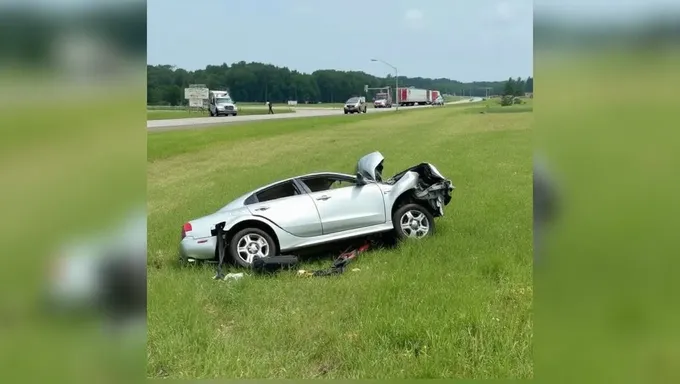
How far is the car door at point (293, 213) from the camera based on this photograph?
6.70 m

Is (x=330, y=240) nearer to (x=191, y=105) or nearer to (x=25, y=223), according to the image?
(x=191, y=105)

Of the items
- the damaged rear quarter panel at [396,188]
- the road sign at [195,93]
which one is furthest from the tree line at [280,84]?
the damaged rear quarter panel at [396,188]

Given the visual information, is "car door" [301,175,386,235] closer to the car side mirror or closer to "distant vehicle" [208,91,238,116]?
the car side mirror

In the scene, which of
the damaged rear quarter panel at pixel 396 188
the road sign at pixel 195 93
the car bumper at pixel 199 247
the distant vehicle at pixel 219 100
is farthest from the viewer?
the damaged rear quarter panel at pixel 396 188

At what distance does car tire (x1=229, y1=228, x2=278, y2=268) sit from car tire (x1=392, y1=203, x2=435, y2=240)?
4.74 feet

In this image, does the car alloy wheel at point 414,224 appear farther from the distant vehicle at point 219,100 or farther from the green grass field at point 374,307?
the distant vehicle at point 219,100

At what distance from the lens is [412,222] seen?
7.09 m

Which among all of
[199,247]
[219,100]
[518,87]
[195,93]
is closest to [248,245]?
[199,247]

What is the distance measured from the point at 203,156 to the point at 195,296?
34.9ft

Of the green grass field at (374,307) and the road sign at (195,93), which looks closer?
the green grass field at (374,307)

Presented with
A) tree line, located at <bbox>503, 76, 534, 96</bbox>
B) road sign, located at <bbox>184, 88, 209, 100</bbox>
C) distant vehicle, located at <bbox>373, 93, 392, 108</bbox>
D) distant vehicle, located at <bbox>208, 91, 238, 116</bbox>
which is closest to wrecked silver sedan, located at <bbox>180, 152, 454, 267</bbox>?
distant vehicle, located at <bbox>373, 93, 392, 108</bbox>

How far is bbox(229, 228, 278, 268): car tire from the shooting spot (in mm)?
6605

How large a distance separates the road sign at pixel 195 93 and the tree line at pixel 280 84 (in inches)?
1.9

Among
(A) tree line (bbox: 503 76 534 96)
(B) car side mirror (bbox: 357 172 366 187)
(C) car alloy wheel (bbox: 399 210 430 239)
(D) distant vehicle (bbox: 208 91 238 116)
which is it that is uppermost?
(D) distant vehicle (bbox: 208 91 238 116)
